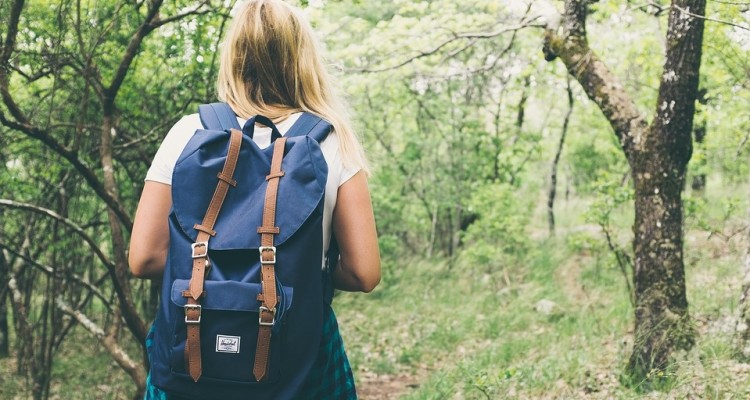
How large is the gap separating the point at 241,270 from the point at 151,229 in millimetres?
291

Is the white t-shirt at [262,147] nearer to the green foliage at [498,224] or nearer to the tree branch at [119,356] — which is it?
the tree branch at [119,356]

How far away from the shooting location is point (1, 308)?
838 cm

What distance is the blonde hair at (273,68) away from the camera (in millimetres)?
1733

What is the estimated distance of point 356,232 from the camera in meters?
1.67

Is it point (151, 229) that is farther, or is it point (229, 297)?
point (151, 229)

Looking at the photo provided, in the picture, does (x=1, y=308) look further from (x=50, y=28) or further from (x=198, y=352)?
(x=198, y=352)

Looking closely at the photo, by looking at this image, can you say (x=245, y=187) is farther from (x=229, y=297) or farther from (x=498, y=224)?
(x=498, y=224)

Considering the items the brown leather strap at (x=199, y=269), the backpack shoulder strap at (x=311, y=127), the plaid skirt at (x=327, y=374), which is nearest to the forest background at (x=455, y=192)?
the backpack shoulder strap at (x=311, y=127)

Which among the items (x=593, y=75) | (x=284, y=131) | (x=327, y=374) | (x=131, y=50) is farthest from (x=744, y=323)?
(x=131, y=50)

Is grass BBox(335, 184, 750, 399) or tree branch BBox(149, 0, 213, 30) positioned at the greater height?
tree branch BBox(149, 0, 213, 30)

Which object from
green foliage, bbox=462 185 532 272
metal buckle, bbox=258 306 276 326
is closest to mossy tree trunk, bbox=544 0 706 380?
metal buckle, bbox=258 306 276 326

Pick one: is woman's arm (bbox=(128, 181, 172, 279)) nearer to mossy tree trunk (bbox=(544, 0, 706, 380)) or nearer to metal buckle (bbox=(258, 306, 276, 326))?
metal buckle (bbox=(258, 306, 276, 326))

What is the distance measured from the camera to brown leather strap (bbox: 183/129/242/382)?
1.44 metres

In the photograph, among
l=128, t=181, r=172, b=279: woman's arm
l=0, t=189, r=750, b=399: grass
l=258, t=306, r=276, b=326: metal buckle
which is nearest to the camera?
l=258, t=306, r=276, b=326: metal buckle
